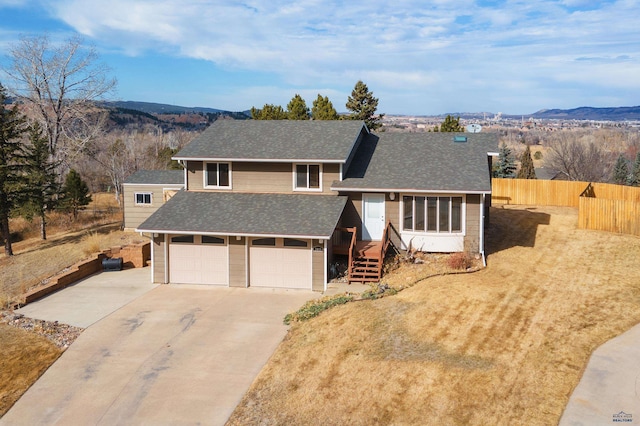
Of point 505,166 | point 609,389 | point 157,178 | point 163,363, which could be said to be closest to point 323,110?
point 157,178

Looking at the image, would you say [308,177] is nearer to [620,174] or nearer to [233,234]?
[233,234]

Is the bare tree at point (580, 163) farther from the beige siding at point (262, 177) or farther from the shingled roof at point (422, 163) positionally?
the beige siding at point (262, 177)

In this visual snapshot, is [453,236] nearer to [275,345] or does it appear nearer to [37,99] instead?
[275,345]

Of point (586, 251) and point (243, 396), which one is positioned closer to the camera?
point (243, 396)

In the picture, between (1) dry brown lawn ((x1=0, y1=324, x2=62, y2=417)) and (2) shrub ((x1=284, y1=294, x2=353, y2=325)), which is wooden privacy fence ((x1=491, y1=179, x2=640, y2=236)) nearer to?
(2) shrub ((x1=284, y1=294, x2=353, y2=325))

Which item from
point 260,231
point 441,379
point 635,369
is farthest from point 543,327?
point 260,231

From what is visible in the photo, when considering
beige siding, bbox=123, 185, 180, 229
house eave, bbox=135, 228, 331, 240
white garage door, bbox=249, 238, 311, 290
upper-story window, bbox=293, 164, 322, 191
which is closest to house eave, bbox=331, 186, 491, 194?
upper-story window, bbox=293, 164, 322, 191
